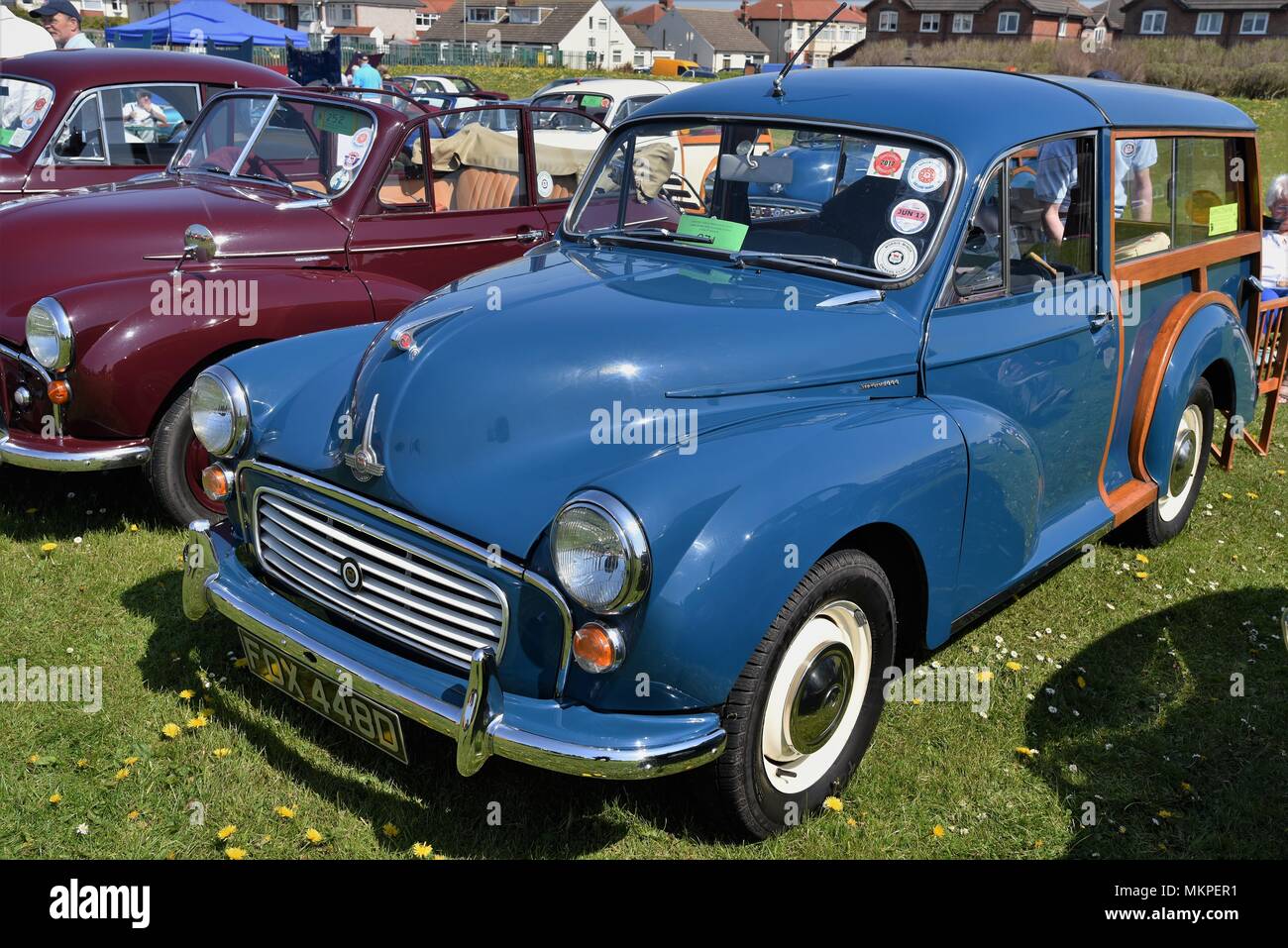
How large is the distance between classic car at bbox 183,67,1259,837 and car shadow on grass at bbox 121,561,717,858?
1.06 ft

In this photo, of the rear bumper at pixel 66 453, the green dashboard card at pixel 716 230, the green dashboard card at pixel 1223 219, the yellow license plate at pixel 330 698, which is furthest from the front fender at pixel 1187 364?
the rear bumper at pixel 66 453

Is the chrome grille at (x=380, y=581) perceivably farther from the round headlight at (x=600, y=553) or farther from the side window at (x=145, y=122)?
the side window at (x=145, y=122)

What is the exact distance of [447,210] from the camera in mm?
5875

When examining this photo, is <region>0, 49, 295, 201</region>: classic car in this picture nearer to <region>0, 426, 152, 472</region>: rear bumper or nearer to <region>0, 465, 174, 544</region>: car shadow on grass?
<region>0, 465, 174, 544</region>: car shadow on grass

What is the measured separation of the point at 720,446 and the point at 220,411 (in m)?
1.63

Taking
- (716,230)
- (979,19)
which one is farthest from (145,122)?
(979,19)

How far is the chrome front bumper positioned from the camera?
8.19 feet

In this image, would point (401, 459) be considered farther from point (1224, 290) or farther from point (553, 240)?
point (1224, 290)

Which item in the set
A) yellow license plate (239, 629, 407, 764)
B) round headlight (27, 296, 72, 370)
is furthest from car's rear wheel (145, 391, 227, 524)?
yellow license plate (239, 629, 407, 764)

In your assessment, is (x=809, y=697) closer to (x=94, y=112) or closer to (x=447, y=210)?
(x=447, y=210)

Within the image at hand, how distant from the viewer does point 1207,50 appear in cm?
4100

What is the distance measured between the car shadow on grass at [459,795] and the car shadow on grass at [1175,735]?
4.05ft

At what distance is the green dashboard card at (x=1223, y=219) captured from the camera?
16.9 ft

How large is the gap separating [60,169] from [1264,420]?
7.25 m
